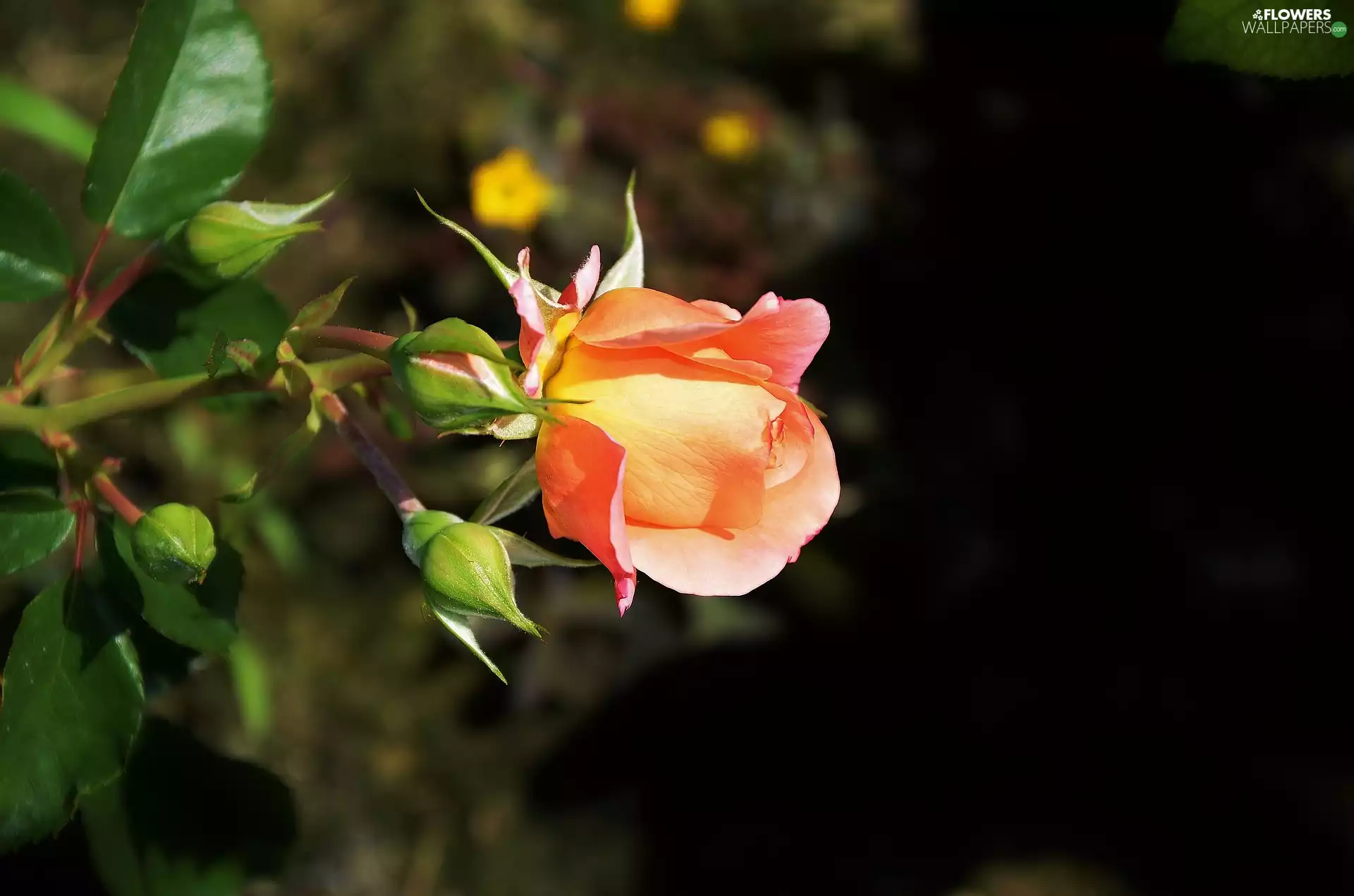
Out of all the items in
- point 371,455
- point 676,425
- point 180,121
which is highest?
point 180,121

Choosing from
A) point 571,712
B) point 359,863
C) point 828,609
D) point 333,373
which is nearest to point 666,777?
point 571,712

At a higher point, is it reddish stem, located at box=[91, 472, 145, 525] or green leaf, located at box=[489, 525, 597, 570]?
green leaf, located at box=[489, 525, 597, 570]

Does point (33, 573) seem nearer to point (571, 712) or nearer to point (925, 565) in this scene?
point (571, 712)

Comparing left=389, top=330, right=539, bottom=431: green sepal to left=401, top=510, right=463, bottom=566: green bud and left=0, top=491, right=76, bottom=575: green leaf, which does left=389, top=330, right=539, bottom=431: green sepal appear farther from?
left=0, top=491, right=76, bottom=575: green leaf

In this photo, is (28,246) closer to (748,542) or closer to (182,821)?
(182,821)

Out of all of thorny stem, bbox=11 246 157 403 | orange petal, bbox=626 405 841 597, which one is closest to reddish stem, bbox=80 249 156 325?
thorny stem, bbox=11 246 157 403

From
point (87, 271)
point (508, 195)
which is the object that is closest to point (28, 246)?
point (87, 271)
